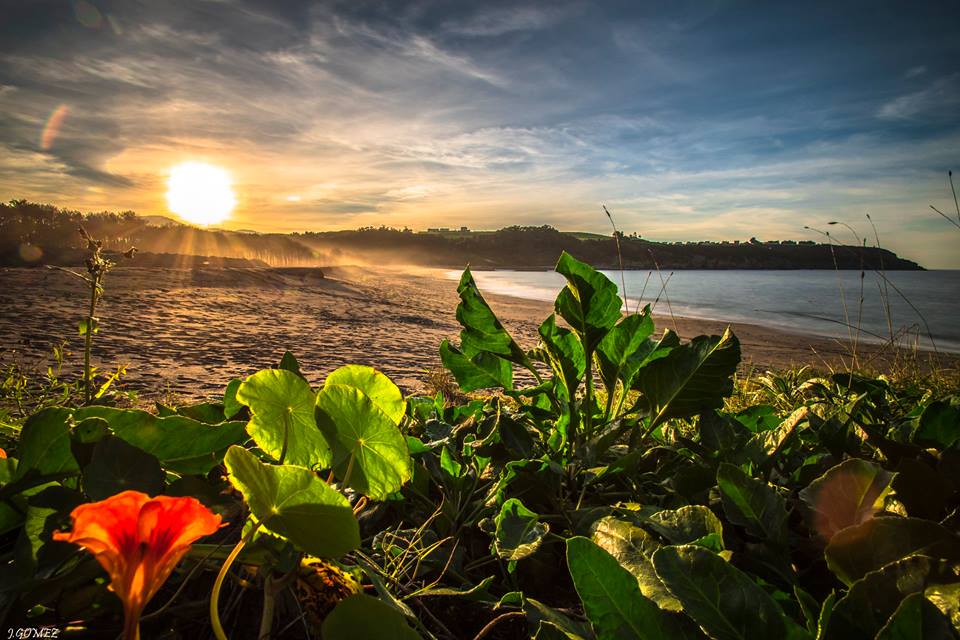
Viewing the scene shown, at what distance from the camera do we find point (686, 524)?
0.71 m

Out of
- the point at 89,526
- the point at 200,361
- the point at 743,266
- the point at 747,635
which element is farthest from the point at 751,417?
the point at 743,266

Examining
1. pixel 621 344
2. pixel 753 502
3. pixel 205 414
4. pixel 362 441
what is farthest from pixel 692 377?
pixel 205 414

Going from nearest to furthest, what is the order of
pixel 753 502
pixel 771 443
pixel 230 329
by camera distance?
1. pixel 753 502
2. pixel 771 443
3. pixel 230 329

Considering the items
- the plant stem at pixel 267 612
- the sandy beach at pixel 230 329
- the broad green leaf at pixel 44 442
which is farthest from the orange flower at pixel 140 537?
the sandy beach at pixel 230 329

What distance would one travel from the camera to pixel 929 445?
3.01 feet

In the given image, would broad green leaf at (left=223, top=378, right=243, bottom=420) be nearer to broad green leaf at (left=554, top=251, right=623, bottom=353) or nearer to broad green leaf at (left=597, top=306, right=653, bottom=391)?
broad green leaf at (left=554, top=251, right=623, bottom=353)

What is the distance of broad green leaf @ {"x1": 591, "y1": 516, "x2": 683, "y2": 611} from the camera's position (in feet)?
1.88

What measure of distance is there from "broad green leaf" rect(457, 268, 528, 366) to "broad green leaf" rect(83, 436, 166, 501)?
1.94 feet

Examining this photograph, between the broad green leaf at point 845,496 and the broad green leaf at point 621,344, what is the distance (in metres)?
0.43

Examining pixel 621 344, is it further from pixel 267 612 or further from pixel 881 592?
pixel 267 612

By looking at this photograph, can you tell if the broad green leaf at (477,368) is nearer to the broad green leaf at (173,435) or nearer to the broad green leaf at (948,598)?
the broad green leaf at (173,435)

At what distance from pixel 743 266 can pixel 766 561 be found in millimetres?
65373

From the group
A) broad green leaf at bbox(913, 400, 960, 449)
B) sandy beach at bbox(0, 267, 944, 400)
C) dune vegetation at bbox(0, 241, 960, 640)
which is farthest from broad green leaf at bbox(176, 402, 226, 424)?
sandy beach at bbox(0, 267, 944, 400)

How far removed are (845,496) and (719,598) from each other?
12.2 inches
